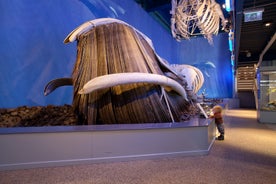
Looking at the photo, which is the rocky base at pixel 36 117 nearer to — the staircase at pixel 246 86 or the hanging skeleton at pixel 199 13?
the hanging skeleton at pixel 199 13

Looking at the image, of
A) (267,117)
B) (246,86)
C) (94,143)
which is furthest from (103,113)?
(246,86)

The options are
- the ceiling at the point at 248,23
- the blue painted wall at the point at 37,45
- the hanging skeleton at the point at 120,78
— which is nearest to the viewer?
the hanging skeleton at the point at 120,78

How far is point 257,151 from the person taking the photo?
9.55 ft

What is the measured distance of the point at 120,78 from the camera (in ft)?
7.84

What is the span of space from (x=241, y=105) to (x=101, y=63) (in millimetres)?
14146

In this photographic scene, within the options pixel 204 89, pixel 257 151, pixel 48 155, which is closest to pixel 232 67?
pixel 204 89

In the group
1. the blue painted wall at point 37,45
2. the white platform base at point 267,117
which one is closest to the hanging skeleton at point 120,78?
the blue painted wall at point 37,45

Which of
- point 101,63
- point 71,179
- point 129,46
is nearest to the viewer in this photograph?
point 71,179

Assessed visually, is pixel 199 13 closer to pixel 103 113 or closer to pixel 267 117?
pixel 103 113

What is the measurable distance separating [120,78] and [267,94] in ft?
20.3

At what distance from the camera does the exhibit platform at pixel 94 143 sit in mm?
2100

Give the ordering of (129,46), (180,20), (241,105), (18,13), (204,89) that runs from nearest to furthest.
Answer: (129,46) → (18,13) → (180,20) → (204,89) → (241,105)

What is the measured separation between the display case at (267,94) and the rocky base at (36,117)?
18.7 feet

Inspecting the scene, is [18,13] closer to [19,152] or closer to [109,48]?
[109,48]
